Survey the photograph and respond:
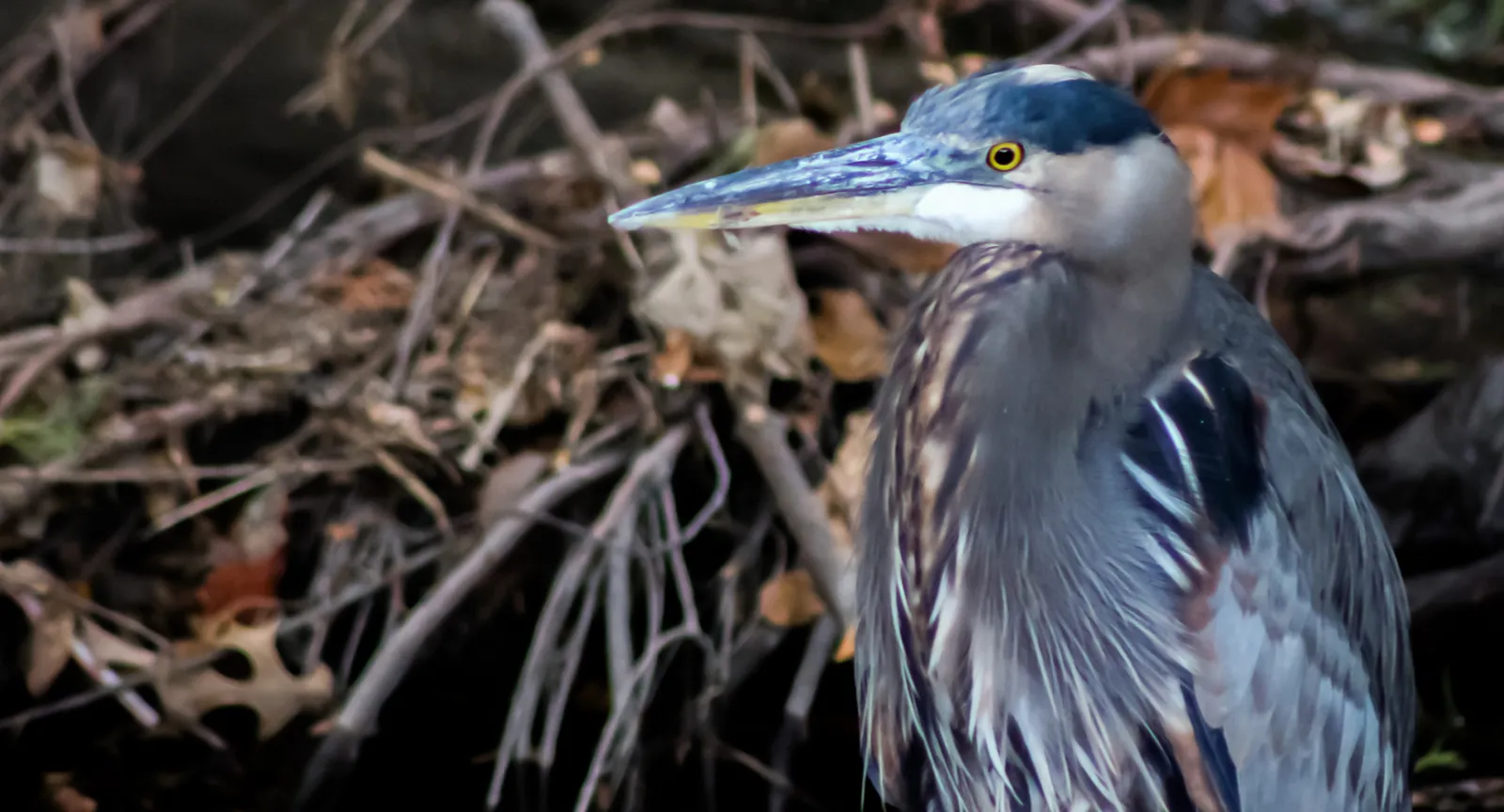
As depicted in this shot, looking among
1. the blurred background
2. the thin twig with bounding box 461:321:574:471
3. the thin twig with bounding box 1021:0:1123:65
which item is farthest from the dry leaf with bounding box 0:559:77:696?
the thin twig with bounding box 1021:0:1123:65

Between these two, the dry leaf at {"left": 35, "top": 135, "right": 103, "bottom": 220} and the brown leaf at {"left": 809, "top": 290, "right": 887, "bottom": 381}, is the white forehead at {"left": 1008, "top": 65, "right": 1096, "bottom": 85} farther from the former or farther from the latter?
the dry leaf at {"left": 35, "top": 135, "right": 103, "bottom": 220}

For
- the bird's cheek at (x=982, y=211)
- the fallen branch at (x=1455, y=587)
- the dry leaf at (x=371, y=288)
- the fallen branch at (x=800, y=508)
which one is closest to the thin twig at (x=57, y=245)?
the dry leaf at (x=371, y=288)

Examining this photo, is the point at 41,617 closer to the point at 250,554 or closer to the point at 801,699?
the point at 250,554

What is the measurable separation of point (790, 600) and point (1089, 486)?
449mm

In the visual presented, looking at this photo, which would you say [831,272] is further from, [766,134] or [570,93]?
[570,93]

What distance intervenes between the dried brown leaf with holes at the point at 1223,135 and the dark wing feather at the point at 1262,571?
0.47 meters

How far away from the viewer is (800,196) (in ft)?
2.37

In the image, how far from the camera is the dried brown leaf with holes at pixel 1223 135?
1.29 metres

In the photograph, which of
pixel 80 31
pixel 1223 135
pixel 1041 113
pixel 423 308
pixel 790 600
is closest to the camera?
pixel 1041 113

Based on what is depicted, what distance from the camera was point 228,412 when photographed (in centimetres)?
120

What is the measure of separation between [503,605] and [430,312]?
33cm

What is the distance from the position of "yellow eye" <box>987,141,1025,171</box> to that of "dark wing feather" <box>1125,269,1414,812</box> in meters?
0.19

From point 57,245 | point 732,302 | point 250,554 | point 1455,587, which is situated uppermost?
point 57,245

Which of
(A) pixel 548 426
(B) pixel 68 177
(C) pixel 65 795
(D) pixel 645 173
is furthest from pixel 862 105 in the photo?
(C) pixel 65 795
